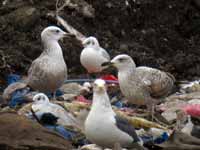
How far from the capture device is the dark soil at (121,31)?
1180cm

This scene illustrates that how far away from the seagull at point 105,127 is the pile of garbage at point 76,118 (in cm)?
21

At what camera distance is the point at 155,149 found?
6855mm

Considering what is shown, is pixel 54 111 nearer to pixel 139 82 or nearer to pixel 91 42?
pixel 139 82

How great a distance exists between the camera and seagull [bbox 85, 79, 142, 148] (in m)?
6.39

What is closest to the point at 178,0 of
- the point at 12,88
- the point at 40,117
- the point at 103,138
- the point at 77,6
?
the point at 77,6

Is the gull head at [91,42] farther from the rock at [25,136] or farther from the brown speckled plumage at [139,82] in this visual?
the rock at [25,136]

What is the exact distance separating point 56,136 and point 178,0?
25.9 feet

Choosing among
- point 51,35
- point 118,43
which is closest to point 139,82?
point 51,35

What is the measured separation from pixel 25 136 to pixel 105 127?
2.65ft

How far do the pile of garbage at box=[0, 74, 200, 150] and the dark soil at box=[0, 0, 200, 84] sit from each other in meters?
1.07

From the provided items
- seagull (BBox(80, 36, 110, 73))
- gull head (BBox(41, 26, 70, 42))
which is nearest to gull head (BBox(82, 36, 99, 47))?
seagull (BBox(80, 36, 110, 73))

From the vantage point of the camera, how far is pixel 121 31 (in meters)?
12.8

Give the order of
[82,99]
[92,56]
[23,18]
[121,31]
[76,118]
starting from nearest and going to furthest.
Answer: [76,118]
[82,99]
[92,56]
[23,18]
[121,31]

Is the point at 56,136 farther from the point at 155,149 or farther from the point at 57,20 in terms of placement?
the point at 57,20
